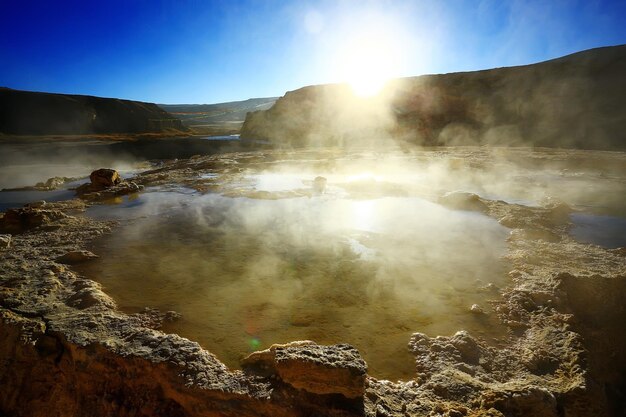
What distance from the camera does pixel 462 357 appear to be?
9.04ft

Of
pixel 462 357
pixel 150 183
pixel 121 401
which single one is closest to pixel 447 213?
pixel 462 357

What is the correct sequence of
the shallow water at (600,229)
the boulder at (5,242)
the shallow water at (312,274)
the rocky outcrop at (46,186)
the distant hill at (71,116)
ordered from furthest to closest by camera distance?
the distant hill at (71,116) → the rocky outcrop at (46,186) → the shallow water at (600,229) → the boulder at (5,242) → the shallow water at (312,274)

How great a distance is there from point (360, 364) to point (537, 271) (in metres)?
3.44

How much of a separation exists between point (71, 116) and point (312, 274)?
2070 inches

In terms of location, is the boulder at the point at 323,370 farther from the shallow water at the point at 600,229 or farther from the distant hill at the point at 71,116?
the distant hill at the point at 71,116

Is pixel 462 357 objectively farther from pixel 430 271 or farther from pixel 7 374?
pixel 7 374

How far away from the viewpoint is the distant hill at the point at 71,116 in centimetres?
3872

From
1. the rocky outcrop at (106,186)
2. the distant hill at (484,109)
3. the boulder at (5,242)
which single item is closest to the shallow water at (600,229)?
the boulder at (5,242)

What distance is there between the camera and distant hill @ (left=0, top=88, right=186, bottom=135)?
38.7m

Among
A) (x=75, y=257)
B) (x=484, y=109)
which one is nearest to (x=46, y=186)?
(x=75, y=257)

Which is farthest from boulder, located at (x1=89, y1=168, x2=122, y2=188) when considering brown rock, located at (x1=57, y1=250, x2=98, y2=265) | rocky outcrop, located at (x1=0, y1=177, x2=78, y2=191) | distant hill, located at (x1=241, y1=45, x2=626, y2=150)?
distant hill, located at (x1=241, y1=45, x2=626, y2=150)

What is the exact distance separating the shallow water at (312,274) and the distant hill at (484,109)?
18263 mm

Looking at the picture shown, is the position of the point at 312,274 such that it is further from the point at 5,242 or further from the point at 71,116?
the point at 71,116

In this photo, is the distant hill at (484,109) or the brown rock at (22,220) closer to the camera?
the brown rock at (22,220)
